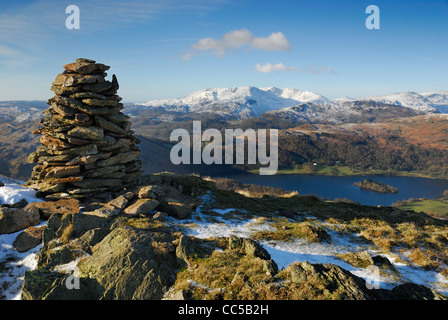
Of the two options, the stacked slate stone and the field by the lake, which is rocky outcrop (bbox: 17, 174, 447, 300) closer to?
the stacked slate stone

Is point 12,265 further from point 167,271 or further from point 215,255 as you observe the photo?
point 215,255

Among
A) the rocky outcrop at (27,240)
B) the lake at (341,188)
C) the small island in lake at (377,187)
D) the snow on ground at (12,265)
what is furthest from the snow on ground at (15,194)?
the small island in lake at (377,187)

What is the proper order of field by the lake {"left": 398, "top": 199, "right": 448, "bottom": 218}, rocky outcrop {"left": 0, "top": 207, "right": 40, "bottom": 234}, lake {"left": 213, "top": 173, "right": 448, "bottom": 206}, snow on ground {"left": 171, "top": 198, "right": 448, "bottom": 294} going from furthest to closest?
1. lake {"left": 213, "top": 173, "right": 448, "bottom": 206}
2. field by the lake {"left": 398, "top": 199, "right": 448, "bottom": 218}
3. rocky outcrop {"left": 0, "top": 207, "right": 40, "bottom": 234}
4. snow on ground {"left": 171, "top": 198, "right": 448, "bottom": 294}

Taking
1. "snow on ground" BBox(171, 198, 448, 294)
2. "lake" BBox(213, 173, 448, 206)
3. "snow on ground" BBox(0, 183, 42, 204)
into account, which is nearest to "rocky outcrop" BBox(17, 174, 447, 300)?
"snow on ground" BBox(171, 198, 448, 294)

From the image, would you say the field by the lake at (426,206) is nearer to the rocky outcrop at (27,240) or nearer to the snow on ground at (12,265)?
the rocky outcrop at (27,240)

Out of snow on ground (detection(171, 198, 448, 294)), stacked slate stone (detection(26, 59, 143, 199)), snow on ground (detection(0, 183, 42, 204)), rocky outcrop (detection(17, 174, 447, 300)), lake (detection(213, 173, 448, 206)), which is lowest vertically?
lake (detection(213, 173, 448, 206))
